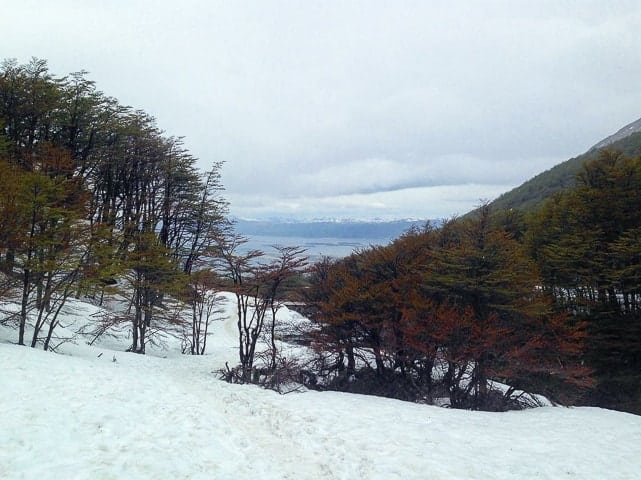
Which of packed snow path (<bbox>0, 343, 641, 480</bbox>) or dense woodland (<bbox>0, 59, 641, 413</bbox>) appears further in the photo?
dense woodland (<bbox>0, 59, 641, 413</bbox>)

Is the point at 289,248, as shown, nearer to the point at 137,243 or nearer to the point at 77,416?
the point at 137,243

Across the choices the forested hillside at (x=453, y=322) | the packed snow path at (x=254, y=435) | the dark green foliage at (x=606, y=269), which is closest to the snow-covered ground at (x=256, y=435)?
the packed snow path at (x=254, y=435)

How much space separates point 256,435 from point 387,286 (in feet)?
29.3

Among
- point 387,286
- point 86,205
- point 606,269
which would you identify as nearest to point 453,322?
point 387,286

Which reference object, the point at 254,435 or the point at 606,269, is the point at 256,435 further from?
the point at 606,269

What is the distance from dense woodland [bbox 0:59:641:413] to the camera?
576 inches

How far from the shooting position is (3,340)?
1477 cm

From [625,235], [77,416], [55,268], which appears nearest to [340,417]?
[77,416]

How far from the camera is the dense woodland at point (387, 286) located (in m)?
14.6

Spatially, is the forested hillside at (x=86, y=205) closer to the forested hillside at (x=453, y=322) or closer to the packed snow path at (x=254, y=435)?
the packed snow path at (x=254, y=435)

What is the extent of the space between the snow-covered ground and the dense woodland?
308 cm

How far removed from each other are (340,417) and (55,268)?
35.8 feet

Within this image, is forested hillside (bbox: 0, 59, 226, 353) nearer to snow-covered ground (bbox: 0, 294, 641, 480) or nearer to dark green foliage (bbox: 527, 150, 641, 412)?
snow-covered ground (bbox: 0, 294, 641, 480)

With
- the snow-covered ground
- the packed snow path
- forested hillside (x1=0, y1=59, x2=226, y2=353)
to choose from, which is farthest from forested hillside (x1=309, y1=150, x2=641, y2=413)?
forested hillside (x1=0, y1=59, x2=226, y2=353)
